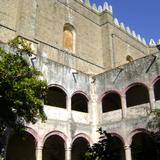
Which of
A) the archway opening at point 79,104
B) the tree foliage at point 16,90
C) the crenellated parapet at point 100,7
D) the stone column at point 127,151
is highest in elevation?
the crenellated parapet at point 100,7

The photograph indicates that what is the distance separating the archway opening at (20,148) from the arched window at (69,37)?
7810mm

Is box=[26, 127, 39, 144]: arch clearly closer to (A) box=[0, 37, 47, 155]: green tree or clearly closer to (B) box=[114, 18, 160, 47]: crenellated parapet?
Answer: (A) box=[0, 37, 47, 155]: green tree

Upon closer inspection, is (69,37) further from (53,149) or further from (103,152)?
(103,152)

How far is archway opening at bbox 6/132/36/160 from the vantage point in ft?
51.3

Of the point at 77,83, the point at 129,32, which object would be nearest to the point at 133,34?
the point at 129,32

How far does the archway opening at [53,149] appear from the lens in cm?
1695

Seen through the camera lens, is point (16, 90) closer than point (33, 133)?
Yes

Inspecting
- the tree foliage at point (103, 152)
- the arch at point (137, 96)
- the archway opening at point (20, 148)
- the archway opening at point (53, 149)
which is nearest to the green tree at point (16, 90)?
the tree foliage at point (103, 152)

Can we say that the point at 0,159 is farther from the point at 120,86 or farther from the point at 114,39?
the point at 114,39

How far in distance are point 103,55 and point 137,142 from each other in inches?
336

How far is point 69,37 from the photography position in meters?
21.5

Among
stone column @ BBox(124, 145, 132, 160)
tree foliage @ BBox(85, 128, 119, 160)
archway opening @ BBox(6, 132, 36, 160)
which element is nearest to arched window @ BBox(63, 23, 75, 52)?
archway opening @ BBox(6, 132, 36, 160)

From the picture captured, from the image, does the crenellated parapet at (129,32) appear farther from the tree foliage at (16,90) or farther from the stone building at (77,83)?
the tree foliage at (16,90)

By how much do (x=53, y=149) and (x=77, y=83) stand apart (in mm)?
4171
